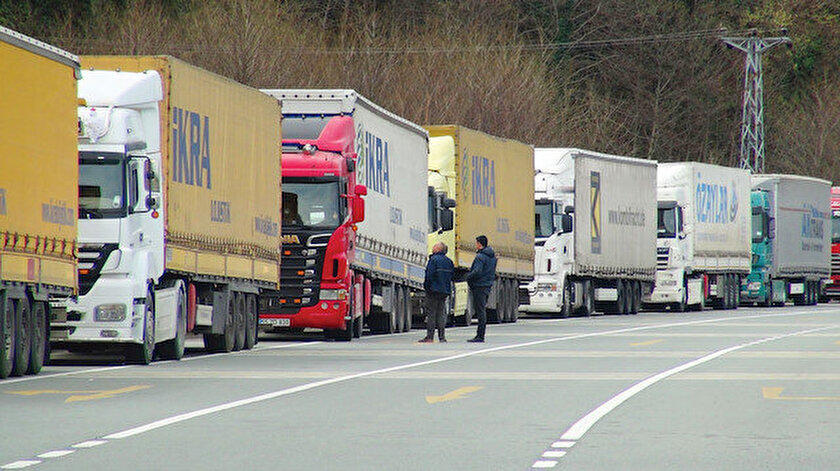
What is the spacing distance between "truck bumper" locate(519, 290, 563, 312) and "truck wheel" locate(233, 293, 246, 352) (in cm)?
1964

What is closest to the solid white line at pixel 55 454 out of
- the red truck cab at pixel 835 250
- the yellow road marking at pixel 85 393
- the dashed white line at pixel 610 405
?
the dashed white line at pixel 610 405

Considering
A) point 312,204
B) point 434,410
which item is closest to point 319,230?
point 312,204

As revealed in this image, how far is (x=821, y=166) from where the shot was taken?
3957 inches

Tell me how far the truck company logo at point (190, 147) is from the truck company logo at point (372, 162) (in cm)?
657

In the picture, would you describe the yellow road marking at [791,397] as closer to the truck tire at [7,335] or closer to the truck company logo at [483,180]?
the truck tire at [7,335]

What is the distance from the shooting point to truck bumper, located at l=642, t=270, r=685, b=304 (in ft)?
188

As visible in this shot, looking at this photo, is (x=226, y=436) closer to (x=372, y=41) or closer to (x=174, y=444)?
(x=174, y=444)

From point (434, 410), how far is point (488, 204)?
86.8 feet

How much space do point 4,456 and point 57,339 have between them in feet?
35.6

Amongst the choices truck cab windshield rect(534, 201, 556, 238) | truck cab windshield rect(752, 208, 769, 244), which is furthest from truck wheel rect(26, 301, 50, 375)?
truck cab windshield rect(752, 208, 769, 244)

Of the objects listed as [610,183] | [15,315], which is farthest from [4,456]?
[610,183]

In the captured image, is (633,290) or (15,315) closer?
(15,315)

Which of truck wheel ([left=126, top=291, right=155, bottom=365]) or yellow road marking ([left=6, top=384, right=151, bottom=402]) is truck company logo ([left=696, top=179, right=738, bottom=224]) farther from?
yellow road marking ([left=6, top=384, right=151, bottom=402])

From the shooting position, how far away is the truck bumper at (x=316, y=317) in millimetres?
32500
